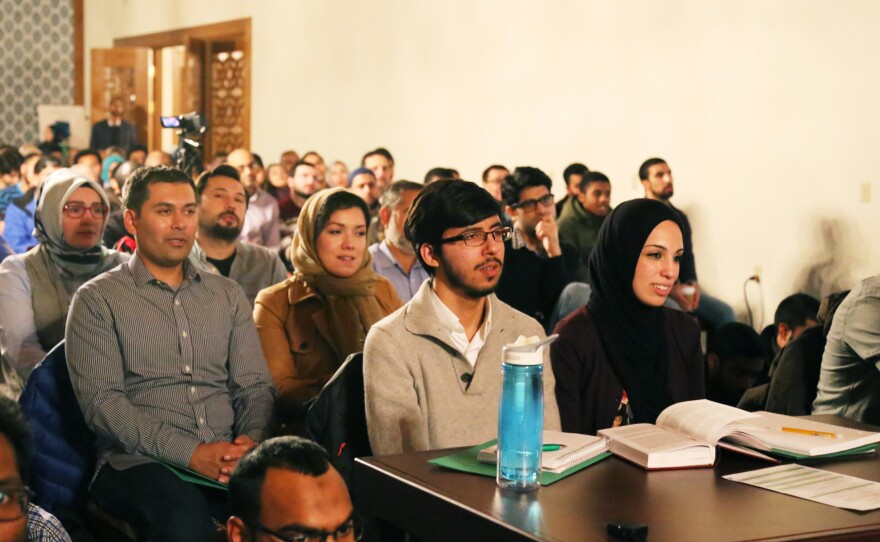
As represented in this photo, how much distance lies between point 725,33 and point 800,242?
1284mm

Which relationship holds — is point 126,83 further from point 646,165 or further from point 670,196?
point 670,196

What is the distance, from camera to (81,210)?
11.7 ft

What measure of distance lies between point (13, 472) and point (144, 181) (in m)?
1.68

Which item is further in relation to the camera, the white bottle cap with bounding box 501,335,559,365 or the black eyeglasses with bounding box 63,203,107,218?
the black eyeglasses with bounding box 63,203,107,218

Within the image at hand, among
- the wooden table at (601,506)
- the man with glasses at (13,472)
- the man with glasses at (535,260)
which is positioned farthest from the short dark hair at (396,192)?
the man with glasses at (13,472)

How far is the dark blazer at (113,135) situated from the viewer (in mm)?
11562

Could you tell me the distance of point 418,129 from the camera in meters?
8.77

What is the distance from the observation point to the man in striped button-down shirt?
2424mm

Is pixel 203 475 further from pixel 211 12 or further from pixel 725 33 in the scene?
pixel 211 12

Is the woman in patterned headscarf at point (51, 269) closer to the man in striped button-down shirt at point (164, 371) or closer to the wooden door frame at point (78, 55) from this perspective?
the man in striped button-down shirt at point (164, 371)

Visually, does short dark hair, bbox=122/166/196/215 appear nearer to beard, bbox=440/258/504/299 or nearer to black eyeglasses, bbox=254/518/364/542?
beard, bbox=440/258/504/299

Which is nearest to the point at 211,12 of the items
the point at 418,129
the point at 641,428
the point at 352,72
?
the point at 352,72

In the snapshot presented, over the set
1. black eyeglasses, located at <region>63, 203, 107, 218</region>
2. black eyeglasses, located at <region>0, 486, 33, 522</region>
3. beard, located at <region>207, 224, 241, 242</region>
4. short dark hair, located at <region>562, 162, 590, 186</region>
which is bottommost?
black eyeglasses, located at <region>0, 486, 33, 522</region>

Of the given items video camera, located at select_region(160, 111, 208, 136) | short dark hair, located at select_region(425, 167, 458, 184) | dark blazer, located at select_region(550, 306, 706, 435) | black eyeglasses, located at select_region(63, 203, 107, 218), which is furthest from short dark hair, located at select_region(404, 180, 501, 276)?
short dark hair, located at select_region(425, 167, 458, 184)
